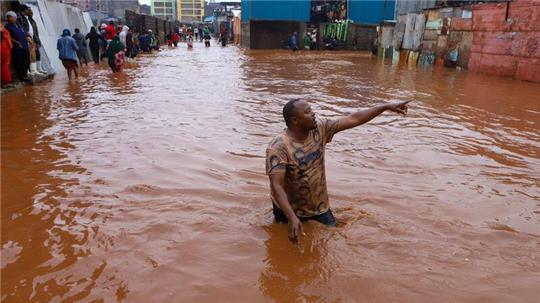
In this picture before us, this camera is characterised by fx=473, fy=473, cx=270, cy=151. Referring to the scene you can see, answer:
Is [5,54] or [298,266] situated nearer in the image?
[298,266]

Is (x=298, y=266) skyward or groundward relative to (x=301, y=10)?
groundward

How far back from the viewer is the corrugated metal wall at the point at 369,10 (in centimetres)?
3603

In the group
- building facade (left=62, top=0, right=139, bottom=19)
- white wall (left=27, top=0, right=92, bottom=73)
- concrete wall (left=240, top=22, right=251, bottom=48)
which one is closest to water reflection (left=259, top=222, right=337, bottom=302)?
white wall (left=27, top=0, right=92, bottom=73)

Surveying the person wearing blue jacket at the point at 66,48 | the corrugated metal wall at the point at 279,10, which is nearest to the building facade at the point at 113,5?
the corrugated metal wall at the point at 279,10

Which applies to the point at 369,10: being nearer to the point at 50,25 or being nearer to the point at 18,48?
the point at 50,25

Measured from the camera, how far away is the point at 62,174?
502 centimetres

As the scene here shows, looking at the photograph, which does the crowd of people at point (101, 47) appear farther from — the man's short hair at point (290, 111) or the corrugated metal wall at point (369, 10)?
the corrugated metal wall at point (369, 10)

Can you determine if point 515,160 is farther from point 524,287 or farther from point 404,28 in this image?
point 404,28

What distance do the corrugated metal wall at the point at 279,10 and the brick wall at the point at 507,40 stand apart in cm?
2009

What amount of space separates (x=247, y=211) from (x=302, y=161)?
3.29 feet

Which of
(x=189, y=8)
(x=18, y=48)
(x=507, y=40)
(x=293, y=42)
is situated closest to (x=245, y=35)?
(x=293, y=42)

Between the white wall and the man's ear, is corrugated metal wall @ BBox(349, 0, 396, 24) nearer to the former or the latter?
the white wall

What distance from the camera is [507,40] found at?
14.5 metres

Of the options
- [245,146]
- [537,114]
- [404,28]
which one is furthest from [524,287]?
[404,28]
